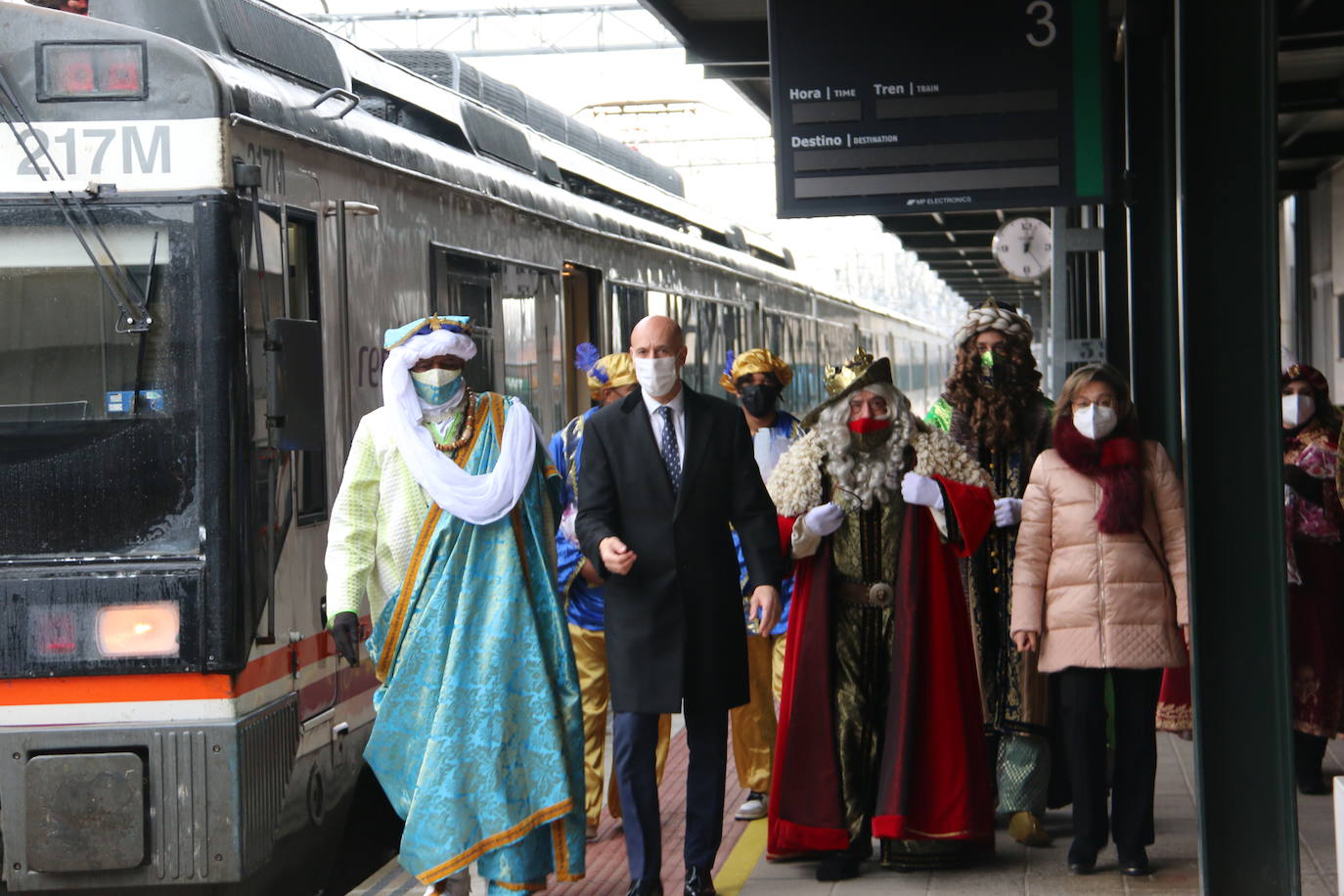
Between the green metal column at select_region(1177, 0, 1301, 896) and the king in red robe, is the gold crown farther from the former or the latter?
the green metal column at select_region(1177, 0, 1301, 896)

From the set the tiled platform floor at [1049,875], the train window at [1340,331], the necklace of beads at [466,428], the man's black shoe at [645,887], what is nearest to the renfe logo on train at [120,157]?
the necklace of beads at [466,428]

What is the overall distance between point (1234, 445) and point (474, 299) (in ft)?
12.1

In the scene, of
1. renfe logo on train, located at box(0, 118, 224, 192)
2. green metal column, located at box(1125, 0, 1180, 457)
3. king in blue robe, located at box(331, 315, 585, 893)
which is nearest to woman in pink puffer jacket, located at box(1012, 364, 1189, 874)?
king in blue robe, located at box(331, 315, 585, 893)

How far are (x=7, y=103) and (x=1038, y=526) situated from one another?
11.3 feet

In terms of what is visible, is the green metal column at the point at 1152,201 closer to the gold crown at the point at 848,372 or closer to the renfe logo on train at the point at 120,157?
the gold crown at the point at 848,372

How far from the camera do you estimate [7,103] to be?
542cm

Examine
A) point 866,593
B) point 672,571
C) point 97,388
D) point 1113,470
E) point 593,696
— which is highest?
point 97,388

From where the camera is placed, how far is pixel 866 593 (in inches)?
239

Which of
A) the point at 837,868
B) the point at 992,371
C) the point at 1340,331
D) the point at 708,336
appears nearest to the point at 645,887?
the point at 837,868

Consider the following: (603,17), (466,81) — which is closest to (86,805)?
(466,81)

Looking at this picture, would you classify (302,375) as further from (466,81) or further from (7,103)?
(466,81)

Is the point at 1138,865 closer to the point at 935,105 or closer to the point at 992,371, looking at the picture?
the point at 992,371

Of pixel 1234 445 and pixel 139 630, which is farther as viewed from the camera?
pixel 139 630

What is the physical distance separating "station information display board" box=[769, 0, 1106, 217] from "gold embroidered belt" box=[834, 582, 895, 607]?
86.5 inches
